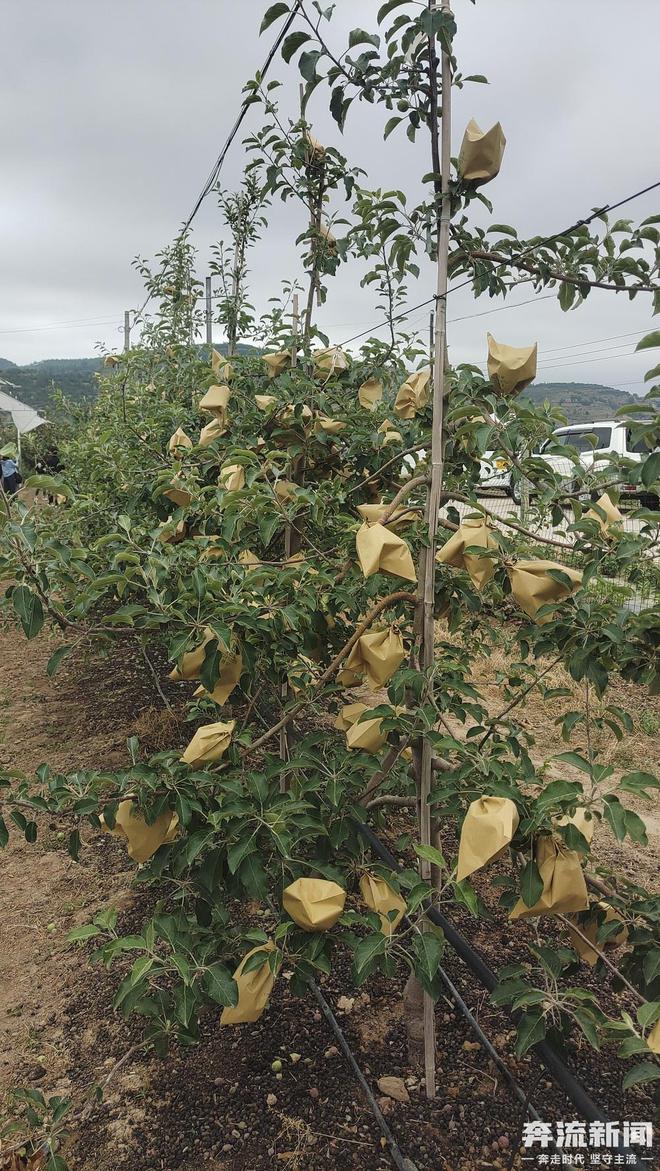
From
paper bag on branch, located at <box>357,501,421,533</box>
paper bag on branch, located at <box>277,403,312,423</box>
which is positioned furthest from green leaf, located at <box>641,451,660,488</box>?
paper bag on branch, located at <box>277,403,312,423</box>

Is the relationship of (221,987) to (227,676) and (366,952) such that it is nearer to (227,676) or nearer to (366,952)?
(366,952)

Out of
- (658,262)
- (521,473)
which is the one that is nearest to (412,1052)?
(521,473)

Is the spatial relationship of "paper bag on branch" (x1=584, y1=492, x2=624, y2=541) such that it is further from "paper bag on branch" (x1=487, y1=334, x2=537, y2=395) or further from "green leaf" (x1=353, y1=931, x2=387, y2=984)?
"green leaf" (x1=353, y1=931, x2=387, y2=984)

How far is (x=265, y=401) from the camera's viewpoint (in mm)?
2135

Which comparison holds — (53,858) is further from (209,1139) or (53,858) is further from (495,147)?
(495,147)

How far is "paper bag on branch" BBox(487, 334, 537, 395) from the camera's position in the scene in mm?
1332

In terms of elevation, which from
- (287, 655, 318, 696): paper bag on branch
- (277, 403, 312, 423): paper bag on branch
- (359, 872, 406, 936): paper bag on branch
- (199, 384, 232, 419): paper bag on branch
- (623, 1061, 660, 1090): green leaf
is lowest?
(623, 1061, 660, 1090): green leaf

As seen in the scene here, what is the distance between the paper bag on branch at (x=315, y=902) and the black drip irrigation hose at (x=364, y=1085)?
520 millimetres

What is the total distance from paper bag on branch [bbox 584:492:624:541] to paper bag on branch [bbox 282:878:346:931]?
2.65ft

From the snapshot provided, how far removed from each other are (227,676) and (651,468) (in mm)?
853

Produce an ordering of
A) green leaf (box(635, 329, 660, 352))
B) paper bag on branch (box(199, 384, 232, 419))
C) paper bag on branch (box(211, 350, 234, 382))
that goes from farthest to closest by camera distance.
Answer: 1. paper bag on branch (box(211, 350, 234, 382))
2. paper bag on branch (box(199, 384, 232, 419))
3. green leaf (box(635, 329, 660, 352))

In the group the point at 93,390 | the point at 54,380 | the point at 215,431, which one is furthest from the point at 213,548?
the point at 93,390

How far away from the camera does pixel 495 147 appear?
1.34 meters

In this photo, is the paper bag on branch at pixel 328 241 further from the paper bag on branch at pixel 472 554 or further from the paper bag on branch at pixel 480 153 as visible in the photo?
the paper bag on branch at pixel 472 554
